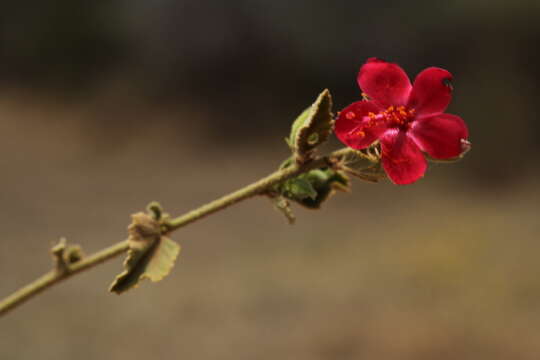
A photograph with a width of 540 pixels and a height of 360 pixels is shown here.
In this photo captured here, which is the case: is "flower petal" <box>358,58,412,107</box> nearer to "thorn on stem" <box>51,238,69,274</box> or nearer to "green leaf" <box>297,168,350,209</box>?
→ "green leaf" <box>297,168,350,209</box>

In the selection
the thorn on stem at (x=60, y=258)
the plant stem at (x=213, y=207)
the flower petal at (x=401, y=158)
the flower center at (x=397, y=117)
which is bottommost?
the flower petal at (x=401, y=158)

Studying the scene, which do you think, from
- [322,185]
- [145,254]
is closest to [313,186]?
[322,185]

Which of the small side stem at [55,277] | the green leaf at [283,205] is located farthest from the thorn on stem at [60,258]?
the green leaf at [283,205]

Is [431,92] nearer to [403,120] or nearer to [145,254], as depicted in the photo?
[403,120]

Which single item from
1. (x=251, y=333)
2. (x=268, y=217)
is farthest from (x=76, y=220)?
(x=251, y=333)

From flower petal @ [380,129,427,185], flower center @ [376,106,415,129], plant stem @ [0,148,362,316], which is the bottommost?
flower petal @ [380,129,427,185]

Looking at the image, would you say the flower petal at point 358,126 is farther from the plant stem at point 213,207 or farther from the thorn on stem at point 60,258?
the thorn on stem at point 60,258

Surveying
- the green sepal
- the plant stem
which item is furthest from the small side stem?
the green sepal
